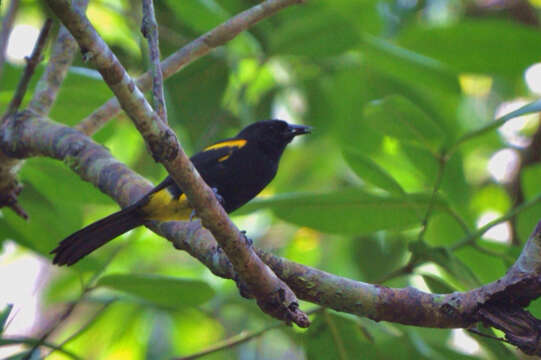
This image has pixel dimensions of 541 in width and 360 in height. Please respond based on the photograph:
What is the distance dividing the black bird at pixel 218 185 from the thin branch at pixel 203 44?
456 mm

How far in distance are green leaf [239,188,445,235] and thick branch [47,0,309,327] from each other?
1059 millimetres

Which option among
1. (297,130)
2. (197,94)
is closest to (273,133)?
(297,130)

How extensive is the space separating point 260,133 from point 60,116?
3.87ft

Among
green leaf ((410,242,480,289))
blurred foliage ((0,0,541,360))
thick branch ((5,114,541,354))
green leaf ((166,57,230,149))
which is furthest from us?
green leaf ((166,57,230,149))

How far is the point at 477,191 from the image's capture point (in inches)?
234

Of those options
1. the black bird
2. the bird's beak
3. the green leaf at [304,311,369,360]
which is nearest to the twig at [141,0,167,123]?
the black bird

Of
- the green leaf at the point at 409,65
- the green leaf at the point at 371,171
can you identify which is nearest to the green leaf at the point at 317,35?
the green leaf at the point at 409,65

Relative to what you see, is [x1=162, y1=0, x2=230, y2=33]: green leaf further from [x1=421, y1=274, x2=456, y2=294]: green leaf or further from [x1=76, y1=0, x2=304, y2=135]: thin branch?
[x1=421, y1=274, x2=456, y2=294]: green leaf

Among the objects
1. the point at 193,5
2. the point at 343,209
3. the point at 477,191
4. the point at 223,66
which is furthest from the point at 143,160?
the point at 477,191

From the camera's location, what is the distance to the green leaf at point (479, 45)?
13.2 feet

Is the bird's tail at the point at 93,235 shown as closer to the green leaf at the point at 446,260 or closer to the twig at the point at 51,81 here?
the twig at the point at 51,81

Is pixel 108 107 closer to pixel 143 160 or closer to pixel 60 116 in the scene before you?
pixel 60 116

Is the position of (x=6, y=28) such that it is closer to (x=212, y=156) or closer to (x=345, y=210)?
(x=212, y=156)

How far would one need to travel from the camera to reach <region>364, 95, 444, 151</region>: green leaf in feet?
9.55
